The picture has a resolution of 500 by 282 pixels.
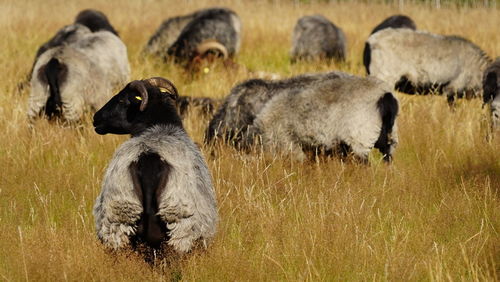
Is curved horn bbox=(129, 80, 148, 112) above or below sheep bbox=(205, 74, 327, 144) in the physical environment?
above

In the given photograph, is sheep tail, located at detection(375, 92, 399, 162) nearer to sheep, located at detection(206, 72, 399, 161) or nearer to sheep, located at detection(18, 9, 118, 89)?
sheep, located at detection(206, 72, 399, 161)

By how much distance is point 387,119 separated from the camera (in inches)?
294

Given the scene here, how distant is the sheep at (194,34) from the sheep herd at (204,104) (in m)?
0.04

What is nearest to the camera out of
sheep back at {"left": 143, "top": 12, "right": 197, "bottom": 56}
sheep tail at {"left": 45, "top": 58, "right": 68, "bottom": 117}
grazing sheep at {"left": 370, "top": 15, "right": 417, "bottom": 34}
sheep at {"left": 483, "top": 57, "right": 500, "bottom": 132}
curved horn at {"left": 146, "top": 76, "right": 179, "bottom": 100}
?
curved horn at {"left": 146, "top": 76, "right": 179, "bottom": 100}

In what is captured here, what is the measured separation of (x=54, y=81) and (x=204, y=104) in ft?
7.13

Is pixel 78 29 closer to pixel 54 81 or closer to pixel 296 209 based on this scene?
pixel 54 81

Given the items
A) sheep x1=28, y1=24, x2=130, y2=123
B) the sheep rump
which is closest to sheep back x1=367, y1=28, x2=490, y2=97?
sheep x1=28, y1=24, x2=130, y2=123

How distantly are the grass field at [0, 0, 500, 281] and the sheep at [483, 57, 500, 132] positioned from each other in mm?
303

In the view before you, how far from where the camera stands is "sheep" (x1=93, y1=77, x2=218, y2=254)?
452 centimetres

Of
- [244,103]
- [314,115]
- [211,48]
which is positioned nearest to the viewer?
[314,115]

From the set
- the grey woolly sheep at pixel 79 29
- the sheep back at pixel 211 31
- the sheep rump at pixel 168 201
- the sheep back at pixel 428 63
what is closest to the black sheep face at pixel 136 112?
the sheep rump at pixel 168 201

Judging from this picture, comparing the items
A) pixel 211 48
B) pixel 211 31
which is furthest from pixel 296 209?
pixel 211 31

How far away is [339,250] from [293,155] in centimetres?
284

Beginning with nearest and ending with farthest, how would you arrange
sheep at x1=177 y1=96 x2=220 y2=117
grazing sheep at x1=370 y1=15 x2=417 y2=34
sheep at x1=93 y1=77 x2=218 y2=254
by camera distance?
1. sheep at x1=93 y1=77 x2=218 y2=254
2. sheep at x1=177 y1=96 x2=220 y2=117
3. grazing sheep at x1=370 y1=15 x2=417 y2=34
